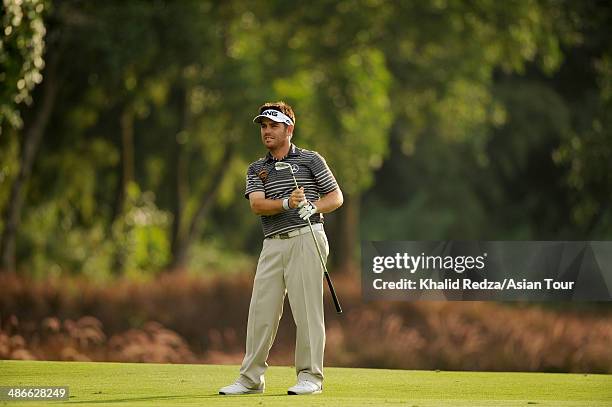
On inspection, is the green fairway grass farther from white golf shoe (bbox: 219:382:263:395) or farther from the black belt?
Answer: the black belt

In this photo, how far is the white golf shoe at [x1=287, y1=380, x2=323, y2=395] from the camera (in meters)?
7.95

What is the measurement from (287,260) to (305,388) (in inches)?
28.5

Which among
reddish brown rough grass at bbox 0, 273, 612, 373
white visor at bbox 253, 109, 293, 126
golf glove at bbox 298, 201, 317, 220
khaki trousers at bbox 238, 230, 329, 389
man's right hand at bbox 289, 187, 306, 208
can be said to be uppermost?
reddish brown rough grass at bbox 0, 273, 612, 373

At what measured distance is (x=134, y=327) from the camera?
59.8ft

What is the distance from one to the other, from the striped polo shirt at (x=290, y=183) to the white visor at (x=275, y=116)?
0.19m

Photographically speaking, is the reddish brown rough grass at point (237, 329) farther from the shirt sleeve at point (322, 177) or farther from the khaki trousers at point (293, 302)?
the shirt sleeve at point (322, 177)

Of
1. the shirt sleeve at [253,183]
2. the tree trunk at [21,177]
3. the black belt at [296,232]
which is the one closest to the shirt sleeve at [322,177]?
the black belt at [296,232]

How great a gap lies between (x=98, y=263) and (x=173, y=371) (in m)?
14.0

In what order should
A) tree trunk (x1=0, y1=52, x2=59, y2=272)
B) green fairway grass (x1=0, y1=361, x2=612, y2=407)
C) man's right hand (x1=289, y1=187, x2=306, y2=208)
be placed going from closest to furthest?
1. green fairway grass (x1=0, y1=361, x2=612, y2=407)
2. man's right hand (x1=289, y1=187, x2=306, y2=208)
3. tree trunk (x1=0, y1=52, x2=59, y2=272)

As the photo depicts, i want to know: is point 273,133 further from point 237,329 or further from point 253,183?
point 237,329

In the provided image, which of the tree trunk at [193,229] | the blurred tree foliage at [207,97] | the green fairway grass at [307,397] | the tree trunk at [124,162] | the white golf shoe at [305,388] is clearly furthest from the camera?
the tree trunk at [193,229]

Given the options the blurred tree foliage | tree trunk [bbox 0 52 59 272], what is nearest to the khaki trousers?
the blurred tree foliage

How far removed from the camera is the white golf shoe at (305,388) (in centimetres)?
795

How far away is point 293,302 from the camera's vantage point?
26.5 ft
